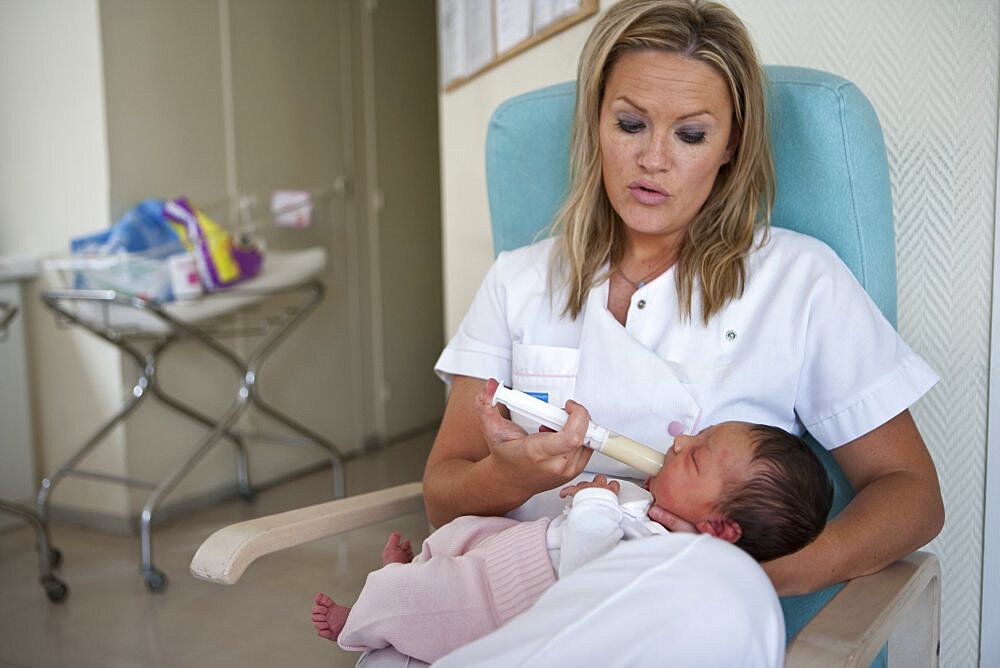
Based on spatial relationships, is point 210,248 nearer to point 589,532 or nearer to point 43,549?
point 43,549

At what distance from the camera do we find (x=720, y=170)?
4.70 ft

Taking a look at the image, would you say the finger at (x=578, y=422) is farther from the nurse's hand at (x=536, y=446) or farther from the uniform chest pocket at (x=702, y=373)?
the uniform chest pocket at (x=702, y=373)

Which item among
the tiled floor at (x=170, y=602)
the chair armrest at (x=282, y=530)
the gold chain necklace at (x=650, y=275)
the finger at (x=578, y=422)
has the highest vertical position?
the gold chain necklace at (x=650, y=275)

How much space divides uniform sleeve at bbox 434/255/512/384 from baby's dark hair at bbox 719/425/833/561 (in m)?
0.48

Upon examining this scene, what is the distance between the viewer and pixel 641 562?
0.84m

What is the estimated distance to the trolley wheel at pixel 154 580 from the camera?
8.48 ft

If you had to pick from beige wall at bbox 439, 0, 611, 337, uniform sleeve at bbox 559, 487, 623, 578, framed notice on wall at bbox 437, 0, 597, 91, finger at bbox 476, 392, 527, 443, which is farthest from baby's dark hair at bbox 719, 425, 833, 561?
beige wall at bbox 439, 0, 611, 337

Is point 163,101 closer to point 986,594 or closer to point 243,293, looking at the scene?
point 243,293

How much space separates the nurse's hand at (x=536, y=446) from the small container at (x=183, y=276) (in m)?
1.80

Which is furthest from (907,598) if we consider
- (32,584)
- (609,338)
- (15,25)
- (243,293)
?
(15,25)

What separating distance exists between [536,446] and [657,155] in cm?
49

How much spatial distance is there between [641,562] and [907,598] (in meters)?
0.41

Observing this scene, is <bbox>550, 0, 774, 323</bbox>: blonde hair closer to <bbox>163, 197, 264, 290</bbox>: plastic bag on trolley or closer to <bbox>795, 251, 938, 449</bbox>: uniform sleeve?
<bbox>795, 251, 938, 449</bbox>: uniform sleeve

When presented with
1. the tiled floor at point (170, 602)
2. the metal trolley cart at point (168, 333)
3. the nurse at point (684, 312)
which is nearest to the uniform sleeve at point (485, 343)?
the nurse at point (684, 312)
